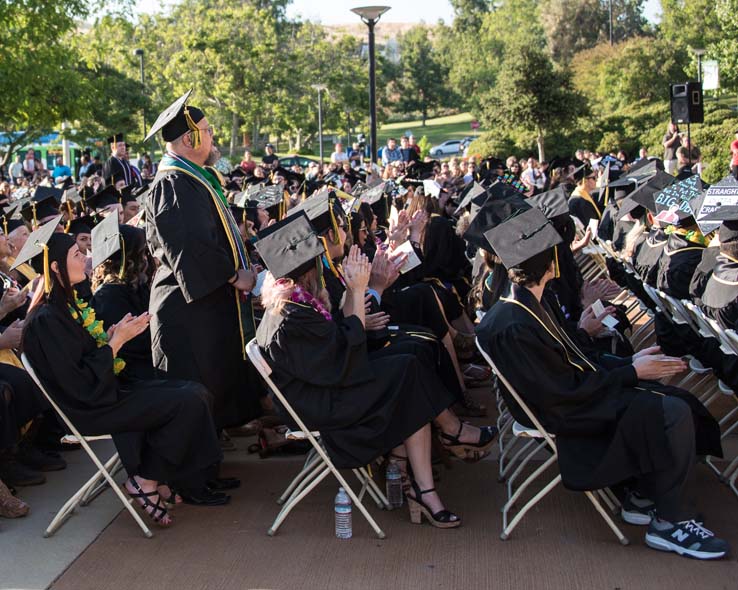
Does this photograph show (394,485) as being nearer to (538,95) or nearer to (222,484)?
(222,484)

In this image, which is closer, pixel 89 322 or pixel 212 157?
pixel 89 322

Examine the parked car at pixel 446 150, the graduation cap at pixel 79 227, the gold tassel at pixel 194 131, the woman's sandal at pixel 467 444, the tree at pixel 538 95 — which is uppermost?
the tree at pixel 538 95

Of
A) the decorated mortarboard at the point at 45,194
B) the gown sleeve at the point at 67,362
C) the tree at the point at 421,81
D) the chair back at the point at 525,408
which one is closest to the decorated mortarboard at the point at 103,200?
the decorated mortarboard at the point at 45,194

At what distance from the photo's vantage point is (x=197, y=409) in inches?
205

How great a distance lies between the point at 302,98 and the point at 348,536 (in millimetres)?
54564

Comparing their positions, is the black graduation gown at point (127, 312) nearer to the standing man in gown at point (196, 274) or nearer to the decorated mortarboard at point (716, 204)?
the standing man in gown at point (196, 274)

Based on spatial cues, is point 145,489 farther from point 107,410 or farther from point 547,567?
point 547,567

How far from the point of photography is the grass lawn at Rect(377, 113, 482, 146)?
7638 cm

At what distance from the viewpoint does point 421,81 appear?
87812mm

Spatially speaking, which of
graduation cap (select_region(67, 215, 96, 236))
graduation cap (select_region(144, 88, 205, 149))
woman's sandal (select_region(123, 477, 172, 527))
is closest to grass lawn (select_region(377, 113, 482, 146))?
graduation cap (select_region(67, 215, 96, 236))

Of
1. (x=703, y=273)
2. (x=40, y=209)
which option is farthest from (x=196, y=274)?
(x=40, y=209)

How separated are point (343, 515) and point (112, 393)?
4.39 ft

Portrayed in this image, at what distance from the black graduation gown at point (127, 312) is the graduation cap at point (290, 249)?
1565mm

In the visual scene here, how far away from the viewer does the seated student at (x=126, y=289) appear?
6082 millimetres
